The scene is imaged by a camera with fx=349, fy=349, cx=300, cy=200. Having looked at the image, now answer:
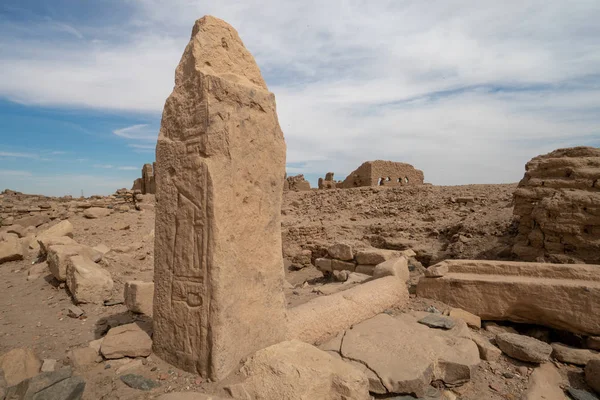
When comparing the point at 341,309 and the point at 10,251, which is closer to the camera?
the point at 341,309

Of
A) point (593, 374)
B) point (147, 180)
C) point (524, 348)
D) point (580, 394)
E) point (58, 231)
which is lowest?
point (580, 394)

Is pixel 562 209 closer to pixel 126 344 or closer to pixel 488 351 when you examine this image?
pixel 488 351

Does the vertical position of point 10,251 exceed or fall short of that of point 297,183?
it falls short

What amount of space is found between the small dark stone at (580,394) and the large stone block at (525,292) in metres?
0.79

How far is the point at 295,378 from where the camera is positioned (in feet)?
6.51

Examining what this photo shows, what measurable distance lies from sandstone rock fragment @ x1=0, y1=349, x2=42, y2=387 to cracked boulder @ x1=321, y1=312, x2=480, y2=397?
81.1 inches

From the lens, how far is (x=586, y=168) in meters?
4.96

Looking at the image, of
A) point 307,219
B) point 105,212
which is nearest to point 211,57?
point 105,212

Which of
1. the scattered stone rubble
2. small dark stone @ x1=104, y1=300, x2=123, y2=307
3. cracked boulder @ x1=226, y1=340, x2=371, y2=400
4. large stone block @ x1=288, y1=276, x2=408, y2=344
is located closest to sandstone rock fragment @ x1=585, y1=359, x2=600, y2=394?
the scattered stone rubble

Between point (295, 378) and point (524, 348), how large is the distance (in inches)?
83.7

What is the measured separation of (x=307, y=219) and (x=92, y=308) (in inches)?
396

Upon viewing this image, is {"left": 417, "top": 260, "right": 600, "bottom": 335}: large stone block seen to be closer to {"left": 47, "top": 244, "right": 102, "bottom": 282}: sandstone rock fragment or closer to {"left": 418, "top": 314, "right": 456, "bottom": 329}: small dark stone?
{"left": 418, "top": 314, "right": 456, "bottom": 329}: small dark stone

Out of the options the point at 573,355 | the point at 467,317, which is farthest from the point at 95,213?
the point at 573,355

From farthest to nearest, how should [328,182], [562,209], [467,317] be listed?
[328,182]
[562,209]
[467,317]
